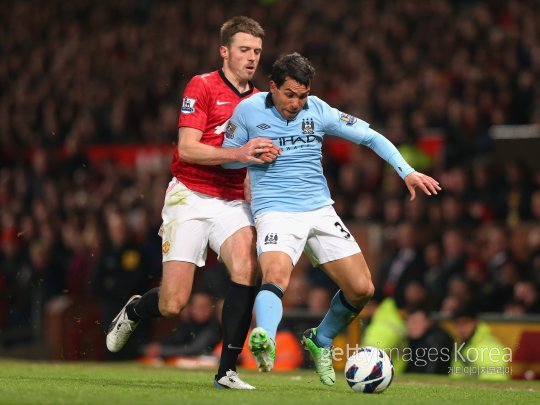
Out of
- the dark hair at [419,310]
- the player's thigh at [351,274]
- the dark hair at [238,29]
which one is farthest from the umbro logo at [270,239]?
the dark hair at [419,310]

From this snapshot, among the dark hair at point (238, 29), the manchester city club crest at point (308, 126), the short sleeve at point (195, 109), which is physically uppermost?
the dark hair at point (238, 29)

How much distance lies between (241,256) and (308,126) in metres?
1.03

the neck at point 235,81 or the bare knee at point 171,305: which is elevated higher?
the neck at point 235,81

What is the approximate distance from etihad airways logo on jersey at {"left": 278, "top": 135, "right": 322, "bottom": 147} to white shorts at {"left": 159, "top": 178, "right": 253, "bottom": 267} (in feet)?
2.10

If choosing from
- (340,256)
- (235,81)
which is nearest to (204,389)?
(340,256)

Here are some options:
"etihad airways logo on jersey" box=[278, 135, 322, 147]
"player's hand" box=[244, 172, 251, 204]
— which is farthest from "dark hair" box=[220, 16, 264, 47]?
"player's hand" box=[244, 172, 251, 204]

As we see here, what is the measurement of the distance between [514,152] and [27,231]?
7491 mm

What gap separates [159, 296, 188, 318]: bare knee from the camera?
814 cm

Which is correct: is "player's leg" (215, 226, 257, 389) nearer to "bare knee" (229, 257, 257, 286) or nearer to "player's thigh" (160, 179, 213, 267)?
"bare knee" (229, 257, 257, 286)

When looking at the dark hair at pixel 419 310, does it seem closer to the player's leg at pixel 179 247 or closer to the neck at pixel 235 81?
the player's leg at pixel 179 247

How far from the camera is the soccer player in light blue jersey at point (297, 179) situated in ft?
25.3

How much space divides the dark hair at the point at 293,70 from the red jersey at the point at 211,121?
518mm

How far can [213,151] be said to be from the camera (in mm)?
7812

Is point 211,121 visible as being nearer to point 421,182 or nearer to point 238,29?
point 238,29
